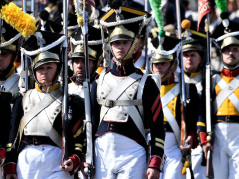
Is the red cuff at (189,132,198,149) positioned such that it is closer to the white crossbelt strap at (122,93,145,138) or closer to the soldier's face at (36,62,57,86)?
the white crossbelt strap at (122,93,145,138)

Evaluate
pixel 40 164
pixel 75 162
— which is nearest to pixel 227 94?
pixel 75 162

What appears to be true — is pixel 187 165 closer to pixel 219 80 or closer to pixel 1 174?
pixel 219 80

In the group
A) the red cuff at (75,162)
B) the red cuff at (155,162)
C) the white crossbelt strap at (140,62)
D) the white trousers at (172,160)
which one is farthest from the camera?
the white crossbelt strap at (140,62)

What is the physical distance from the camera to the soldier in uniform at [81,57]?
25.4 feet

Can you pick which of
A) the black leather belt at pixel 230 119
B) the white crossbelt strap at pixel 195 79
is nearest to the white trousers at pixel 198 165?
the black leather belt at pixel 230 119

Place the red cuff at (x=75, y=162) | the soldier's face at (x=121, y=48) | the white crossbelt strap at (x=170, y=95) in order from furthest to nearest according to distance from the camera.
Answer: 1. the white crossbelt strap at (x=170, y=95)
2. the soldier's face at (x=121, y=48)
3. the red cuff at (x=75, y=162)

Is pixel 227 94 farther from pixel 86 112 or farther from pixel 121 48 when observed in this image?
pixel 86 112

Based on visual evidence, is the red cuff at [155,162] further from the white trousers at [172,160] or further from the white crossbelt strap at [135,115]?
the white trousers at [172,160]

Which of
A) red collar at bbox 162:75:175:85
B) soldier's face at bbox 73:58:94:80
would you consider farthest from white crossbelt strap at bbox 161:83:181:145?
soldier's face at bbox 73:58:94:80

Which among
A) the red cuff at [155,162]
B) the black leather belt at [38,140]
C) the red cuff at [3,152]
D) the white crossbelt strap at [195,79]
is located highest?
the white crossbelt strap at [195,79]

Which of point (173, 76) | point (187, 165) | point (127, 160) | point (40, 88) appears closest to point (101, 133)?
point (127, 160)

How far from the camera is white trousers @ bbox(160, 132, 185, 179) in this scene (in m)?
7.50

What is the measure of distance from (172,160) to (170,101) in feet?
2.58

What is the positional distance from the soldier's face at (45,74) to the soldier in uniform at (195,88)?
2251 millimetres
